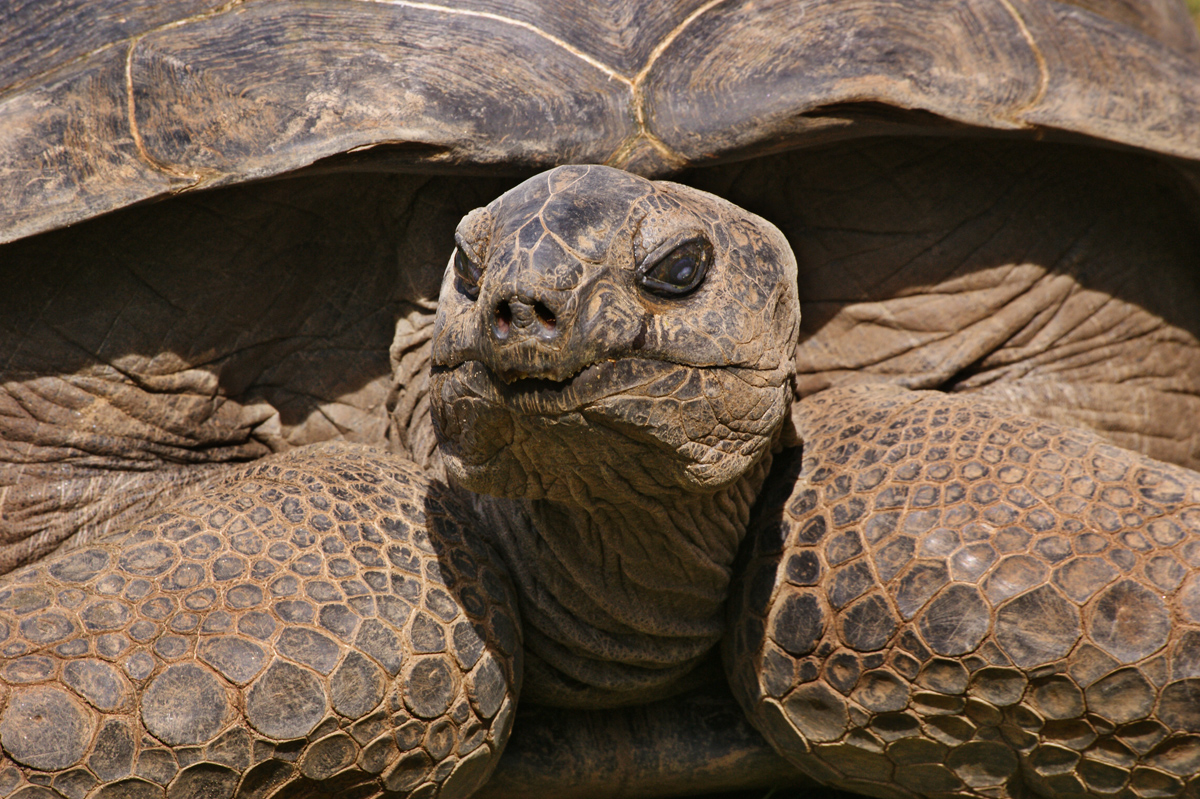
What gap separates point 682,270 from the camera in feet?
5.27

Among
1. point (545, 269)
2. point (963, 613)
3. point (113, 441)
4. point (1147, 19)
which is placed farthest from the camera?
point (1147, 19)

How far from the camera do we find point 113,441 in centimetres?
236

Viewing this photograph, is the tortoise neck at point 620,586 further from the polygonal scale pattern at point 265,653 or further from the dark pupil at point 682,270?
the dark pupil at point 682,270

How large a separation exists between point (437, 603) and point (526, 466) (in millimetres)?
404

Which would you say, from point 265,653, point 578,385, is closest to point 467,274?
point 578,385

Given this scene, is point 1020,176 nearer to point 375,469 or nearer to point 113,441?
point 375,469

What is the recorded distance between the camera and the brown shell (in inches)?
81.7

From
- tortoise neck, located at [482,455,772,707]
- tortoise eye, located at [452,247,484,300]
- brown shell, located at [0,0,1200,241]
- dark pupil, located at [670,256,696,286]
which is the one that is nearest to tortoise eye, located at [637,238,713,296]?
dark pupil, located at [670,256,696,286]

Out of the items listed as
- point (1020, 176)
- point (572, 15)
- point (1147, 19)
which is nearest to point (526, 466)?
point (572, 15)

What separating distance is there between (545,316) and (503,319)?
2.7 inches

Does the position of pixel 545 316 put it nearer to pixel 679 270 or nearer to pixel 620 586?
pixel 679 270

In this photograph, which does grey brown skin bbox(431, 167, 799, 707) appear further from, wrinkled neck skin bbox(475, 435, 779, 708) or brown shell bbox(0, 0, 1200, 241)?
brown shell bbox(0, 0, 1200, 241)

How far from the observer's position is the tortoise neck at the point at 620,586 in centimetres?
195

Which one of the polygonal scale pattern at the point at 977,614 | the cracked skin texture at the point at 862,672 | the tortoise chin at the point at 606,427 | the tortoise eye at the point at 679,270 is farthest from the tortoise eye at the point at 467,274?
the polygonal scale pattern at the point at 977,614
